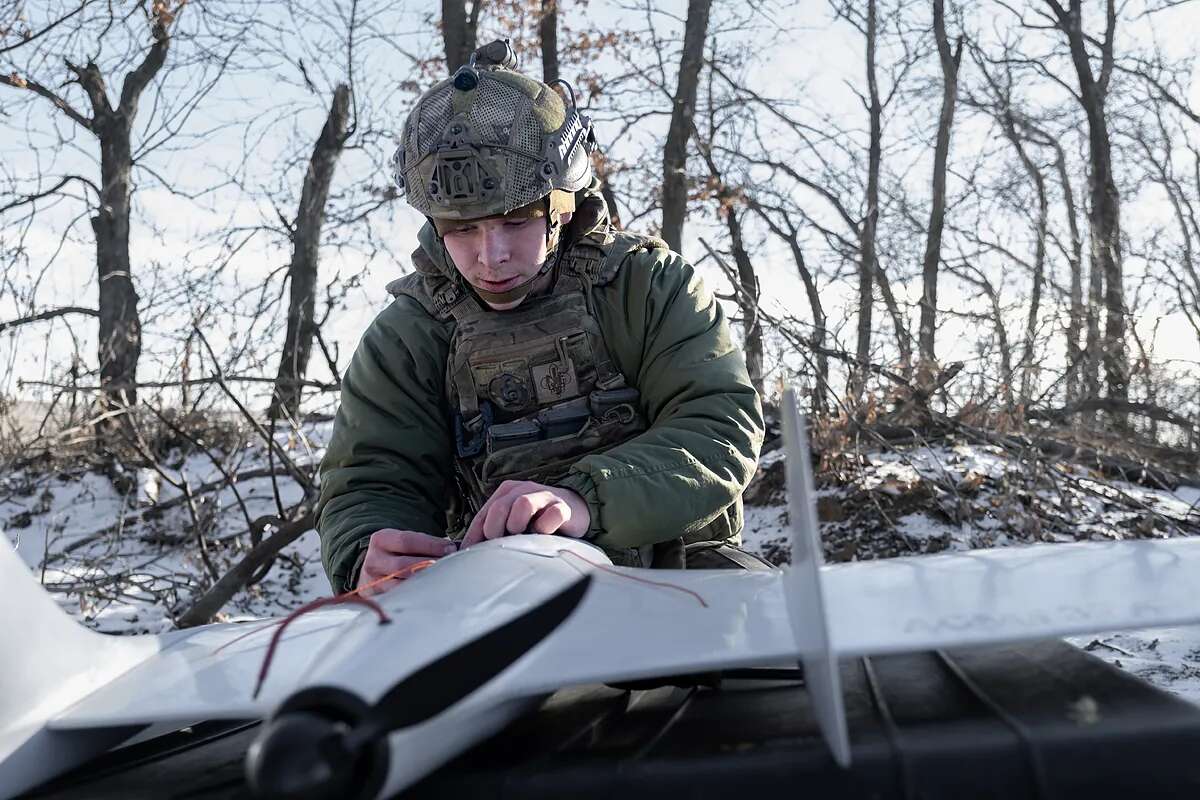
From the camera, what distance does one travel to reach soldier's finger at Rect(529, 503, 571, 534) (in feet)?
5.65

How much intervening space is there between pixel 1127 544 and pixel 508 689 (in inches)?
44.5

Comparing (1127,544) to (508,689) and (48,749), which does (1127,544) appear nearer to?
(508,689)

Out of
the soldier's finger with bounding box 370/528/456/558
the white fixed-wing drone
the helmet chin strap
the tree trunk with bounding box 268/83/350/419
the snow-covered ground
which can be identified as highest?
the tree trunk with bounding box 268/83/350/419

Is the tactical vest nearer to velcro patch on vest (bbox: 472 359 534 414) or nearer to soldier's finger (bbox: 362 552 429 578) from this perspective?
velcro patch on vest (bbox: 472 359 534 414)

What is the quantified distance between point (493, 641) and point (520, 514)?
19.9 inches

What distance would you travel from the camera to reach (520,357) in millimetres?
2328

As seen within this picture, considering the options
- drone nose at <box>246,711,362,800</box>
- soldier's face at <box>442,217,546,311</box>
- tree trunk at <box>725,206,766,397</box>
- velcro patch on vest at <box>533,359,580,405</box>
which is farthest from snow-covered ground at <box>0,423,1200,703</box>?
drone nose at <box>246,711,362,800</box>

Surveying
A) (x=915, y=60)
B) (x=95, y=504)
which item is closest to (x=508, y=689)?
(x=95, y=504)

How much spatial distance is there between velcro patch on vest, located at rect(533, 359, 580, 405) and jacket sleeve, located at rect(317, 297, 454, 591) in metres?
0.26

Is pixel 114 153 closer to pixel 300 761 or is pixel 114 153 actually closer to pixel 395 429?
pixel 395 429

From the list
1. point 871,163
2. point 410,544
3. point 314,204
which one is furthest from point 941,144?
point 410,544

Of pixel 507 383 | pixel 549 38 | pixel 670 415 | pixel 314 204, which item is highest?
pixel 549 38

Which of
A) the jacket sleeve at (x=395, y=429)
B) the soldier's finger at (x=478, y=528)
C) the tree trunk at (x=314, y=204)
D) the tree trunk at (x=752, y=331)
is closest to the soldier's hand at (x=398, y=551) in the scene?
Result: the soldier's finger at (x=478, y=528)

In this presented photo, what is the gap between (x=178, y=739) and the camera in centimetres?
163
